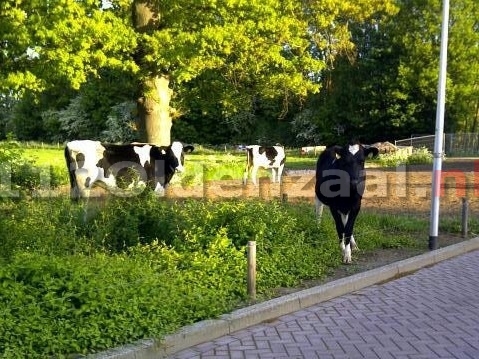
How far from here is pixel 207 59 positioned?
1783 cm

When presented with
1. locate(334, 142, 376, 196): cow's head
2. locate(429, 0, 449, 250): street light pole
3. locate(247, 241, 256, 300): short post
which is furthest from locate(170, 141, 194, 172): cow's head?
locate(247, 241, 256, 300): short post

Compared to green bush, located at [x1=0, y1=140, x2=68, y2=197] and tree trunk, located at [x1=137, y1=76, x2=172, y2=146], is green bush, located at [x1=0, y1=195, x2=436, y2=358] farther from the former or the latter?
tree trunk, located at [x1=137, y1=76, x2=172, y2=146]

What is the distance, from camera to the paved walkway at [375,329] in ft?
18.3

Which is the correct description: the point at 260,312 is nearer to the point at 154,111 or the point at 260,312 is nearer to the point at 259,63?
the point at 154,111

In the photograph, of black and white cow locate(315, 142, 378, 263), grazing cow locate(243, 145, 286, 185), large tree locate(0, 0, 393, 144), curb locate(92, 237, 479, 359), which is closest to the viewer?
curb locate(92, 237, 479, 359)

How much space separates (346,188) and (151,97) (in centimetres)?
862

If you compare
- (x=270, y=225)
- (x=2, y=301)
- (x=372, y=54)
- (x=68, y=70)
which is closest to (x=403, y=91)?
(x=372, y=54)

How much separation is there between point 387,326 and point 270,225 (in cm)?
281

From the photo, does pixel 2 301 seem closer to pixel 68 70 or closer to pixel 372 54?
pixel 68 70

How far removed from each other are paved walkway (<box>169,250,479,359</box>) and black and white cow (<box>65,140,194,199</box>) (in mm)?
6533

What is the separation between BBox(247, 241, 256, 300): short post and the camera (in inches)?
266

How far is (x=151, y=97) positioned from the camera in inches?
655

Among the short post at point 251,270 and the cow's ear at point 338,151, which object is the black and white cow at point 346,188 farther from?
the short post at point 251,270

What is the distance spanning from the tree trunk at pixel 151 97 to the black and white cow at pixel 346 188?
7565mm
